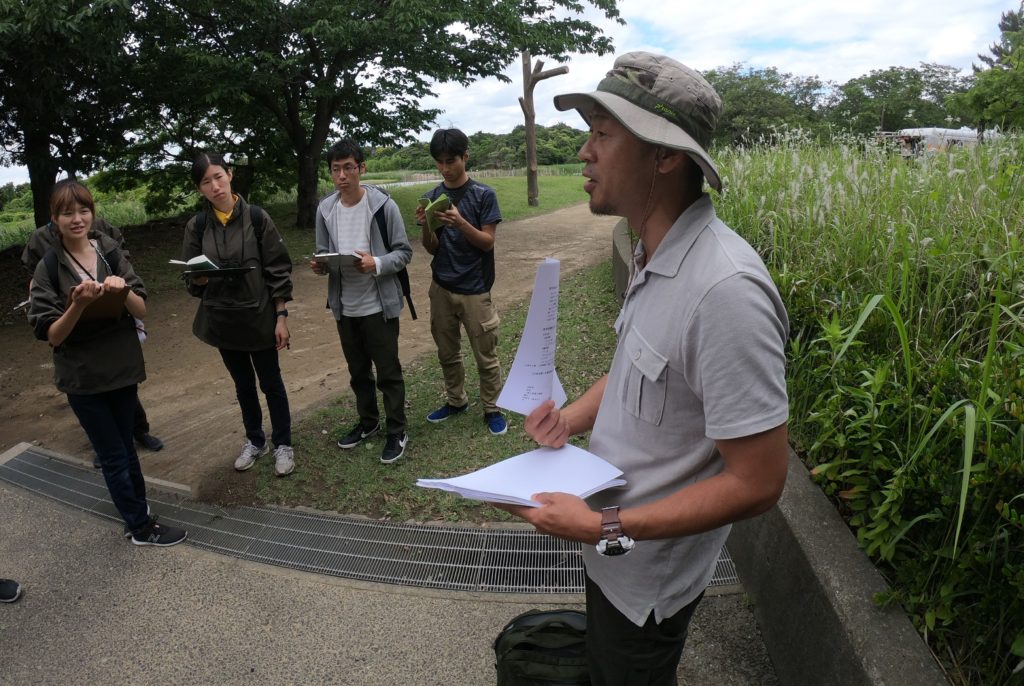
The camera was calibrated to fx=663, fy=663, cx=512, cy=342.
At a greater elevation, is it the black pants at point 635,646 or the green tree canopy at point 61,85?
the green tree canopy at point 61,85

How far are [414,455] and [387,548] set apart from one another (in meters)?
1.06

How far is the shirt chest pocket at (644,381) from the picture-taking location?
140 centimetres

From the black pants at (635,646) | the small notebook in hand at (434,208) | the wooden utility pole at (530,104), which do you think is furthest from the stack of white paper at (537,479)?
the wooden utility pole at (530,104)

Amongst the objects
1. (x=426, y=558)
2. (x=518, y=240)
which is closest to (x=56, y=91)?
(x=518, y=240)

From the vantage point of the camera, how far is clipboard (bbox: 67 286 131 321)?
141 inches

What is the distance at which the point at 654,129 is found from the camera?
1.36 m

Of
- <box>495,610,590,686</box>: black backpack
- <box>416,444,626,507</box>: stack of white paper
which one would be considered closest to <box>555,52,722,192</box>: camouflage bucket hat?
<box>416,444,626,507</box>: stack of white paper

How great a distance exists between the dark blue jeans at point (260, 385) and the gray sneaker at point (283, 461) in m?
0.05

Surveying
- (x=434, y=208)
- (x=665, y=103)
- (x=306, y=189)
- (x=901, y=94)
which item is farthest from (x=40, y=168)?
(x=901, y=94)

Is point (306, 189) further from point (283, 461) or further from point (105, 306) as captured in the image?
point (105, 306)

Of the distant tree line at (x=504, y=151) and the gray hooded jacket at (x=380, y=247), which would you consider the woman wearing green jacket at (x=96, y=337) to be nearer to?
the gray hooded jacket at (x=380, y=247)

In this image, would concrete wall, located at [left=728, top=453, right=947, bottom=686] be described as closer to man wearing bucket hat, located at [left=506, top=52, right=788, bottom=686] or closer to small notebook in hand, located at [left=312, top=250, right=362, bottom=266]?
man wearing bucket hat, located at [left=506, top=52, right=788, bottom=686]

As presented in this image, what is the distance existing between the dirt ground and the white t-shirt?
1294 mm

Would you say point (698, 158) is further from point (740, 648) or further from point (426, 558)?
point (426, 558)
